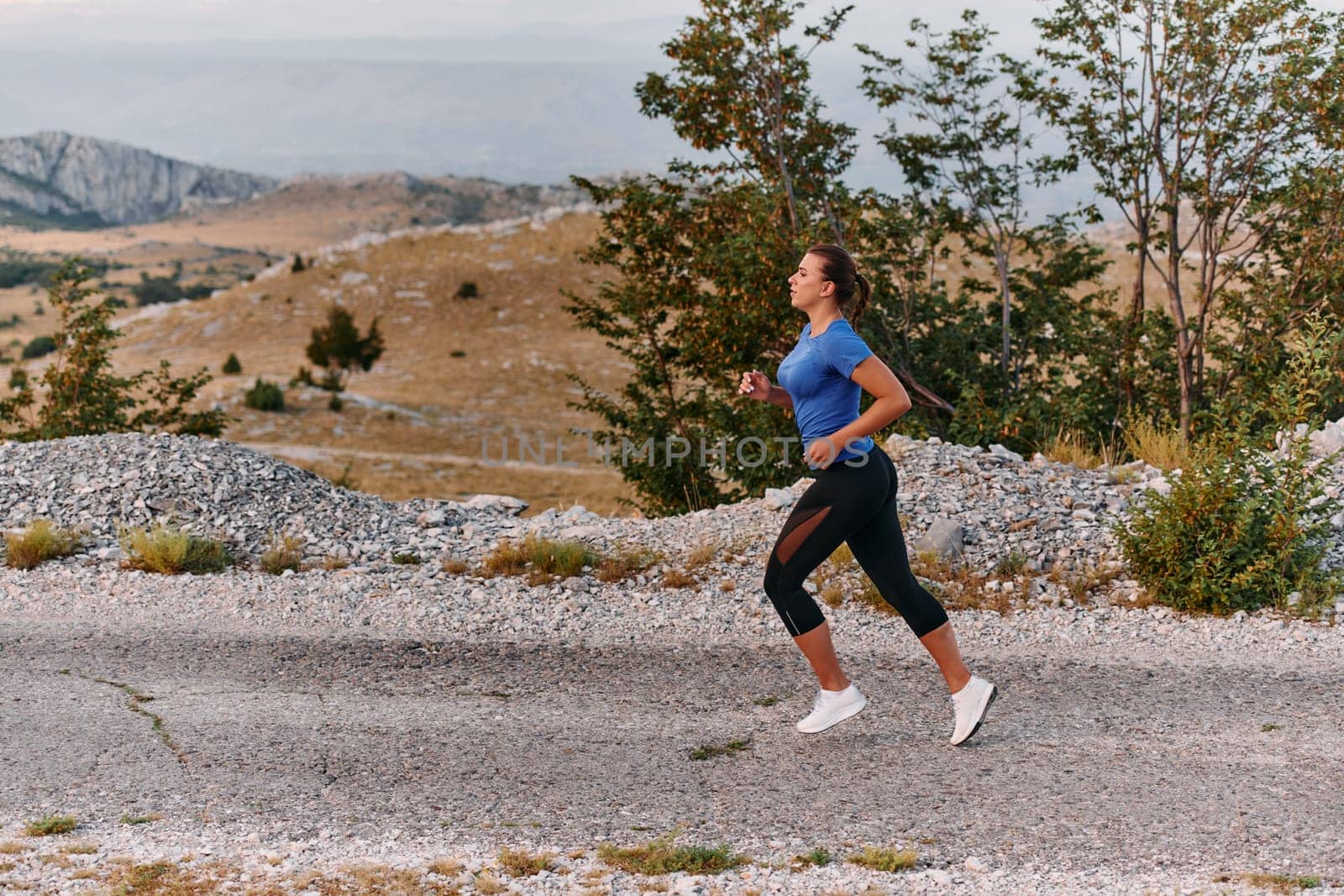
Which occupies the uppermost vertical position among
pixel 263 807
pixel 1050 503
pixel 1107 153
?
pixel 1107 153

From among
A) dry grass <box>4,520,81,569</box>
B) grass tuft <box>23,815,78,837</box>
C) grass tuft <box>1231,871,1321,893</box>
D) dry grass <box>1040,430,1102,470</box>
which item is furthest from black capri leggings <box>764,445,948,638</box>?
dry grass <box>4,520,81,569</box>

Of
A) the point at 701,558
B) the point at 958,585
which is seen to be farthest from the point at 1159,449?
the point at 701,558

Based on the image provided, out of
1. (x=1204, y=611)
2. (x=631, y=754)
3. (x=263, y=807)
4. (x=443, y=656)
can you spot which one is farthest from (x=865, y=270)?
(x=263, y=807)

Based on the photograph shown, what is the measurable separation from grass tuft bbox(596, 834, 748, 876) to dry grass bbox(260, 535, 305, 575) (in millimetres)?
5232

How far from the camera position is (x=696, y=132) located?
15641 millimetres

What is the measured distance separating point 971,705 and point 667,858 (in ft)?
6.26

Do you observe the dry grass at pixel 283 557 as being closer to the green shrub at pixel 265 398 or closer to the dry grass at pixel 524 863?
the dry grass at pixel 524 863

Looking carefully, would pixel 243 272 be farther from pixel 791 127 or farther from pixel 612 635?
pixel 612 635

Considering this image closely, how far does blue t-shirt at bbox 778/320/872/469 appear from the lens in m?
4.86

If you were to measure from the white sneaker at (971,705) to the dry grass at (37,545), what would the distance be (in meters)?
7.10

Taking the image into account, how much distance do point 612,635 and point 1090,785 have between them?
3.32 meters

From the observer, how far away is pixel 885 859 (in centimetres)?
399

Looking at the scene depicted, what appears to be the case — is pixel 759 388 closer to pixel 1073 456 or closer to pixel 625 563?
pixel 625 563

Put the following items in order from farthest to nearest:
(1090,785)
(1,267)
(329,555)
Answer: (1,267)
(329,555)
(1090,785)
